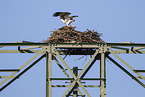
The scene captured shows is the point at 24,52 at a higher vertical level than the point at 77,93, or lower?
higher

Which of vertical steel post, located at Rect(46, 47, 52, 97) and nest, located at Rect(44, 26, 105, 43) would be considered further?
nest, located at Rect(44, 26, 105, 43)

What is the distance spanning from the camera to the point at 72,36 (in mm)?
23578

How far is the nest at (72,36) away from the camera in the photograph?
76.2ft

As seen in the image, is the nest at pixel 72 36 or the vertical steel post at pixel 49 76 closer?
the vertical steel post at pixel 49 76

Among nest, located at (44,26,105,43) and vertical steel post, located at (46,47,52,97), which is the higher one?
nest, located at (44,26,105,43)

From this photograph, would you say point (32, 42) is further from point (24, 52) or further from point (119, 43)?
point (119, 43)

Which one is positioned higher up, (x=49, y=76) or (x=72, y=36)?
(x=72, y=36)

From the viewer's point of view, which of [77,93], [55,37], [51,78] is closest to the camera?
[51,78]

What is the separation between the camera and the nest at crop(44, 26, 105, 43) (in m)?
23.2

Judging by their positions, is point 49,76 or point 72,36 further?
point 72,36

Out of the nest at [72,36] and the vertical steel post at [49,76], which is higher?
the nest at [72,36]

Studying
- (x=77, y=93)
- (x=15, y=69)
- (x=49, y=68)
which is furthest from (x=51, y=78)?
(x=77, y=93)

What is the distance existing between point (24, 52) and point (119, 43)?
436cm

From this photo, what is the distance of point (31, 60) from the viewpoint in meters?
22.3
